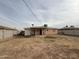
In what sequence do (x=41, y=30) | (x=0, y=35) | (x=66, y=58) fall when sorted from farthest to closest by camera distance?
(x=41, y=30)
(x=0, y=35)
(x=66, y=58)

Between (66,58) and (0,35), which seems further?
(0,35)

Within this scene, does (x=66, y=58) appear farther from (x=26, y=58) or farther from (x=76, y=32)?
(x=76, y=32)

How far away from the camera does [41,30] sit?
102 feet

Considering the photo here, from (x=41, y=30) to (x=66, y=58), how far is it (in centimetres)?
2506

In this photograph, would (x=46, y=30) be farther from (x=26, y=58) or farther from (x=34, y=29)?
(x=26, y=58)

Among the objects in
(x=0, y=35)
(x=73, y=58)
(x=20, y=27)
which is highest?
(x=20, y=27)

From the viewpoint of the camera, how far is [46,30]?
108 feet

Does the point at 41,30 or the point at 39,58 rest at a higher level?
the point at 41,30

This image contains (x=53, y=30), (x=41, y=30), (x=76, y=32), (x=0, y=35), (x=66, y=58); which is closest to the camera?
(x=66, y=58)

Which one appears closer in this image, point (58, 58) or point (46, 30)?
point (58, 58)

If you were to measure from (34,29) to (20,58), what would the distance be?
85.0 ft

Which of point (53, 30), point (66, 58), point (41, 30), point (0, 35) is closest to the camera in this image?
point (66, 58)

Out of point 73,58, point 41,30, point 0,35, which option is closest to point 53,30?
point 41,30

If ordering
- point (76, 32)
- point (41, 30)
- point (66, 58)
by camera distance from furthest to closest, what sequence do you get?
point (41, 30) → point (76, 32) → point (66, 58)
